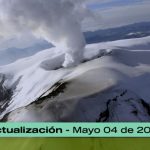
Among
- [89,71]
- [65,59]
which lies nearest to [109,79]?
[89,71]

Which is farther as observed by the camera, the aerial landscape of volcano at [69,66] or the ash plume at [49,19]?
the ash plume at [49,19]

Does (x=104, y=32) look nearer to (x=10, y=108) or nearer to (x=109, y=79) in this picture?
(x=109, y=79)

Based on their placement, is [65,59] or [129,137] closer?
[129,137]

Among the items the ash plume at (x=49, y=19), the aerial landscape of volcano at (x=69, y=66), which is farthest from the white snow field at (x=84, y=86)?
the ash plume at (x=49, y=19)

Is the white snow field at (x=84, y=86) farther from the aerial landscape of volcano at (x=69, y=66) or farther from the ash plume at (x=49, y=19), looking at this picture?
the ash plume at (x=49, y=19)
